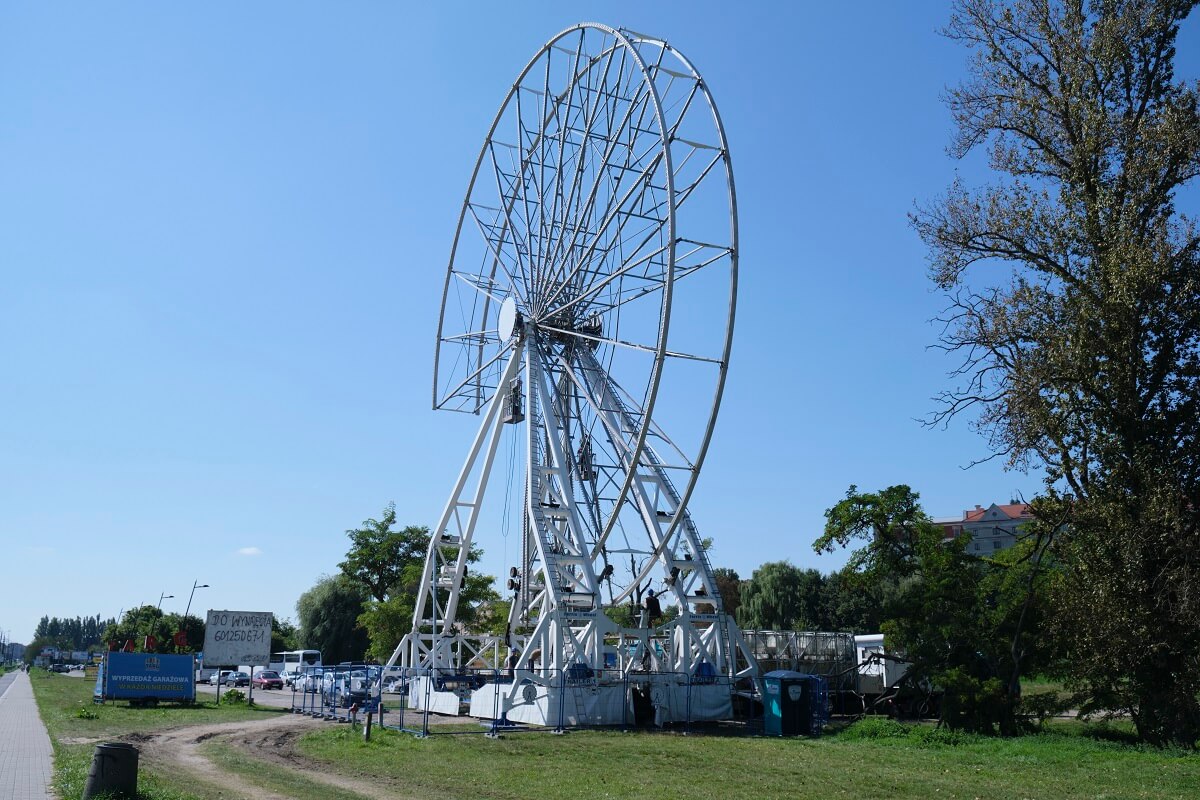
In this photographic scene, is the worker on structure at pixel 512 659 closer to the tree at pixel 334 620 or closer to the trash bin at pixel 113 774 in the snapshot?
the trash bin at pixel 113 774

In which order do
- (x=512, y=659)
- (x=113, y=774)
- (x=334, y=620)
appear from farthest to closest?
1. (x=334, y=620)
2. (x=512, y=659)
3. (x=113, y=774)

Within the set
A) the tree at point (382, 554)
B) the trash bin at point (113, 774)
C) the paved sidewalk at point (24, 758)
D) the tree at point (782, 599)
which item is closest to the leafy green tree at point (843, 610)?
the tree at point (782, 599)

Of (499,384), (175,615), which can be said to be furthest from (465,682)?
(175,615)

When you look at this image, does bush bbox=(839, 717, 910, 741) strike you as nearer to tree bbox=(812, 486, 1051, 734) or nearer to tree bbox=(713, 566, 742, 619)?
tree bbox=(812, 486, 1051, 734)

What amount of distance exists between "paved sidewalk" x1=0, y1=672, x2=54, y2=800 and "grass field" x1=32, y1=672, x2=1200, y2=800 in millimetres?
333

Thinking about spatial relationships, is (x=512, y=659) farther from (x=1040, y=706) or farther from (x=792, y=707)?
(x=1040, y=706)

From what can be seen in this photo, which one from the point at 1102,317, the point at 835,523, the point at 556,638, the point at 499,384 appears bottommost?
the point at 556,638

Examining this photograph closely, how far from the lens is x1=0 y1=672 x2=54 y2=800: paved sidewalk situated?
13344mm

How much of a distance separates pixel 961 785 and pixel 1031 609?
11.9m

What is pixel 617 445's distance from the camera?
30.3 m

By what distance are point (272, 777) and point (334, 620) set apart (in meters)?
57.0

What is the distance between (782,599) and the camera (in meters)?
75.9

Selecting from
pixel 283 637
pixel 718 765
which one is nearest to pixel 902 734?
pixel 718 765

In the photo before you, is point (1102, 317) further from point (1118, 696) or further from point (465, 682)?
point (465, 682)
